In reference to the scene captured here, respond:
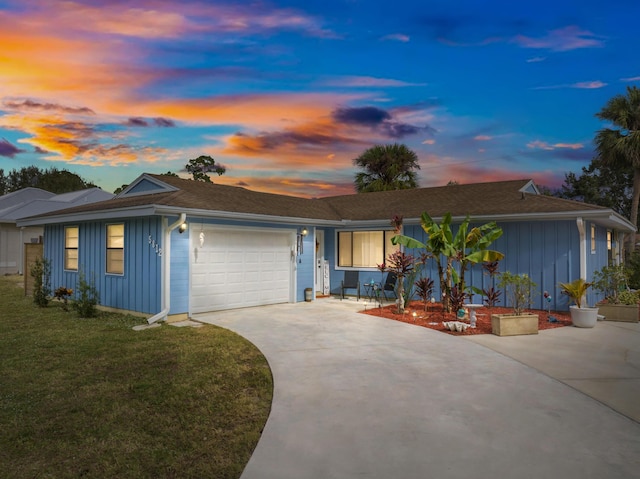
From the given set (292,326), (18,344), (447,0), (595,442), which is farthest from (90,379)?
(447,0)

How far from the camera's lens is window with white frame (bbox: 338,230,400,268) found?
13922 millimetres

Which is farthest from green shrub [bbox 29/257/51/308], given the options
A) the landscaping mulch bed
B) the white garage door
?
the landscaping mulch bed

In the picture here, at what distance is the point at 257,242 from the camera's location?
12.2 metres

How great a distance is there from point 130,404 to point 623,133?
26635mm

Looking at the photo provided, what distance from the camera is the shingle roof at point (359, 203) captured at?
Answer: 10594 millimetres

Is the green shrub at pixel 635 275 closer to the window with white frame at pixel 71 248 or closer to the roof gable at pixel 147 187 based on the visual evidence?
the roof gable at pixel 147 187

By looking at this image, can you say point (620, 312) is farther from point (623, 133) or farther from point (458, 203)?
point (623, 133)

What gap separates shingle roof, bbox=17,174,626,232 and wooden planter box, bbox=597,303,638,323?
91.8 inches

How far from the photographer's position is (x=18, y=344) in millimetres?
7578

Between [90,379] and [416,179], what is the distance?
2745 centimetres

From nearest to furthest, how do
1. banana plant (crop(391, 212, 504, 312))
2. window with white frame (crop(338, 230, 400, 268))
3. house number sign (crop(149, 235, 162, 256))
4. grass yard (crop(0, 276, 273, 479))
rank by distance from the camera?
1. grass yard (crop(0, 276, 273, 479))
2. house number sign (crop(149, 235, 162, 256))
3. banana plant (crop(391, 212, 504, 312))
4. window with white frame (crop(338, 230, 400, 268))

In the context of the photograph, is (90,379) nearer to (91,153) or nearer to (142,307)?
(142,307)

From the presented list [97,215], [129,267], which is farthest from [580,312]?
[97,215]

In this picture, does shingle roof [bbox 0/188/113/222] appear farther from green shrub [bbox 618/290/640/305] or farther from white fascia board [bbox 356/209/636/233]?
green shrub [bbox 618/290/640/305]
